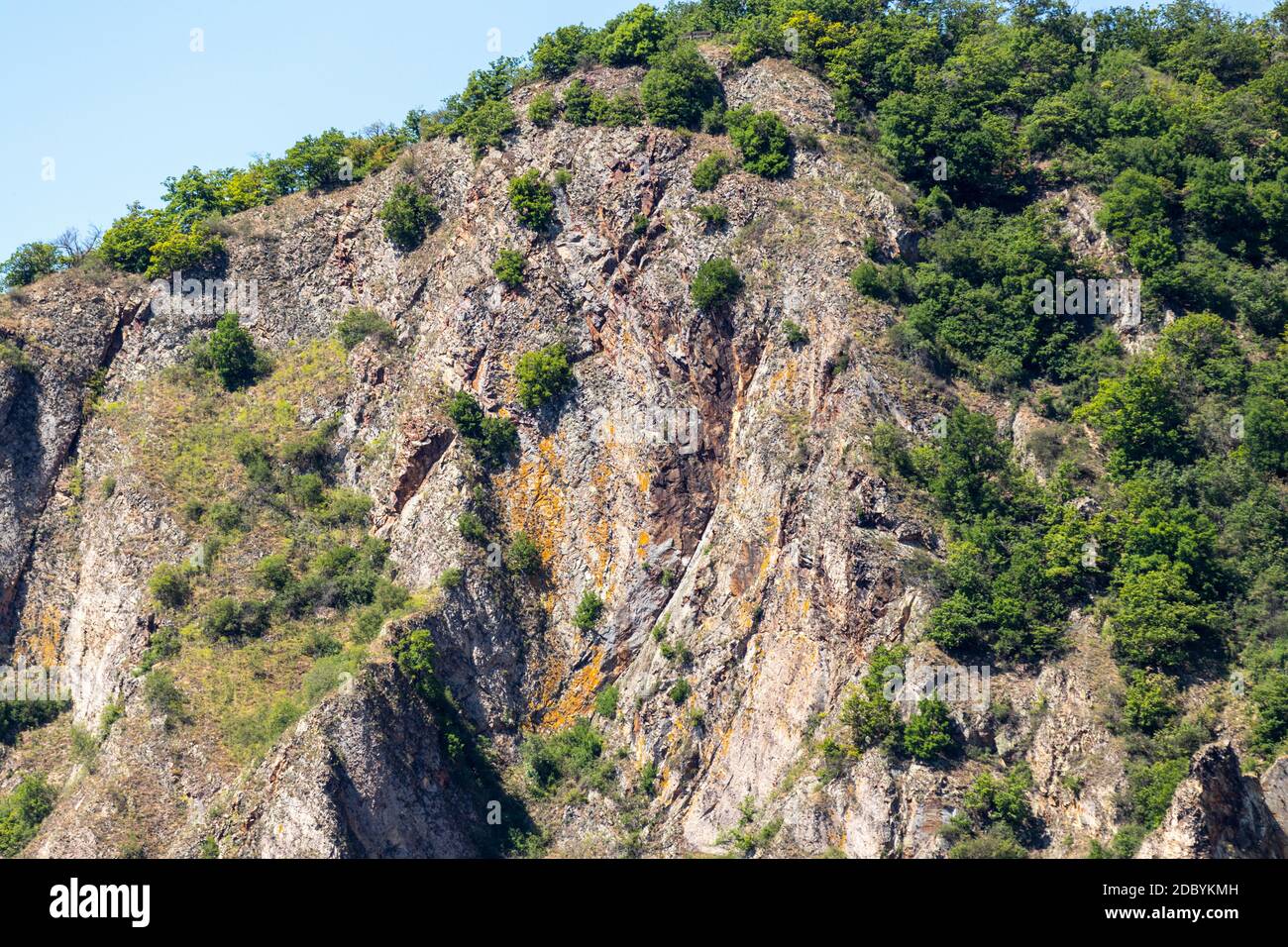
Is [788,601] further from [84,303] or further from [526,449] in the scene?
[84,303]

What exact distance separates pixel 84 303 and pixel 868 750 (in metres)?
53.0

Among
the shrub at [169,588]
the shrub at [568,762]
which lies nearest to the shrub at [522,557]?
the shrub at [568,762]

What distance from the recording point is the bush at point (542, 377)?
93.9 m

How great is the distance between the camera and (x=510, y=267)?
9738 centimetres

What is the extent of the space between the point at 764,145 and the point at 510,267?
15.4 meters

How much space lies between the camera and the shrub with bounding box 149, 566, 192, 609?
9025cm

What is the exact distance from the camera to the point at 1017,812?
249 feet

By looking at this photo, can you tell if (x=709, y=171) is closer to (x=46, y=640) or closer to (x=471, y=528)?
(x=471, y=528)

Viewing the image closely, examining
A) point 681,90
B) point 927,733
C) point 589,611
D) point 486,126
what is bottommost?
point 927,733

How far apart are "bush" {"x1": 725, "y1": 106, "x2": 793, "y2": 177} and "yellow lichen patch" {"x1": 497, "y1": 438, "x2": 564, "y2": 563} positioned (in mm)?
19054

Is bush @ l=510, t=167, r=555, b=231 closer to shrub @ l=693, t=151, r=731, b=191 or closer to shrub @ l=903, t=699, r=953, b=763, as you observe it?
shrub @ l=693, t=151, r=731, b=191

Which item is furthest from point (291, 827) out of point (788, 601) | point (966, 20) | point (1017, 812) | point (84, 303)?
point (966, 20)

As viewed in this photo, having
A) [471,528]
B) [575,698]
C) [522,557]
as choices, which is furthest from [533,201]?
[575,698]

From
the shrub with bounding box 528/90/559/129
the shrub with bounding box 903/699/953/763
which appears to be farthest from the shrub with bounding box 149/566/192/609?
the shrub with bounding box 903/699/953/763
